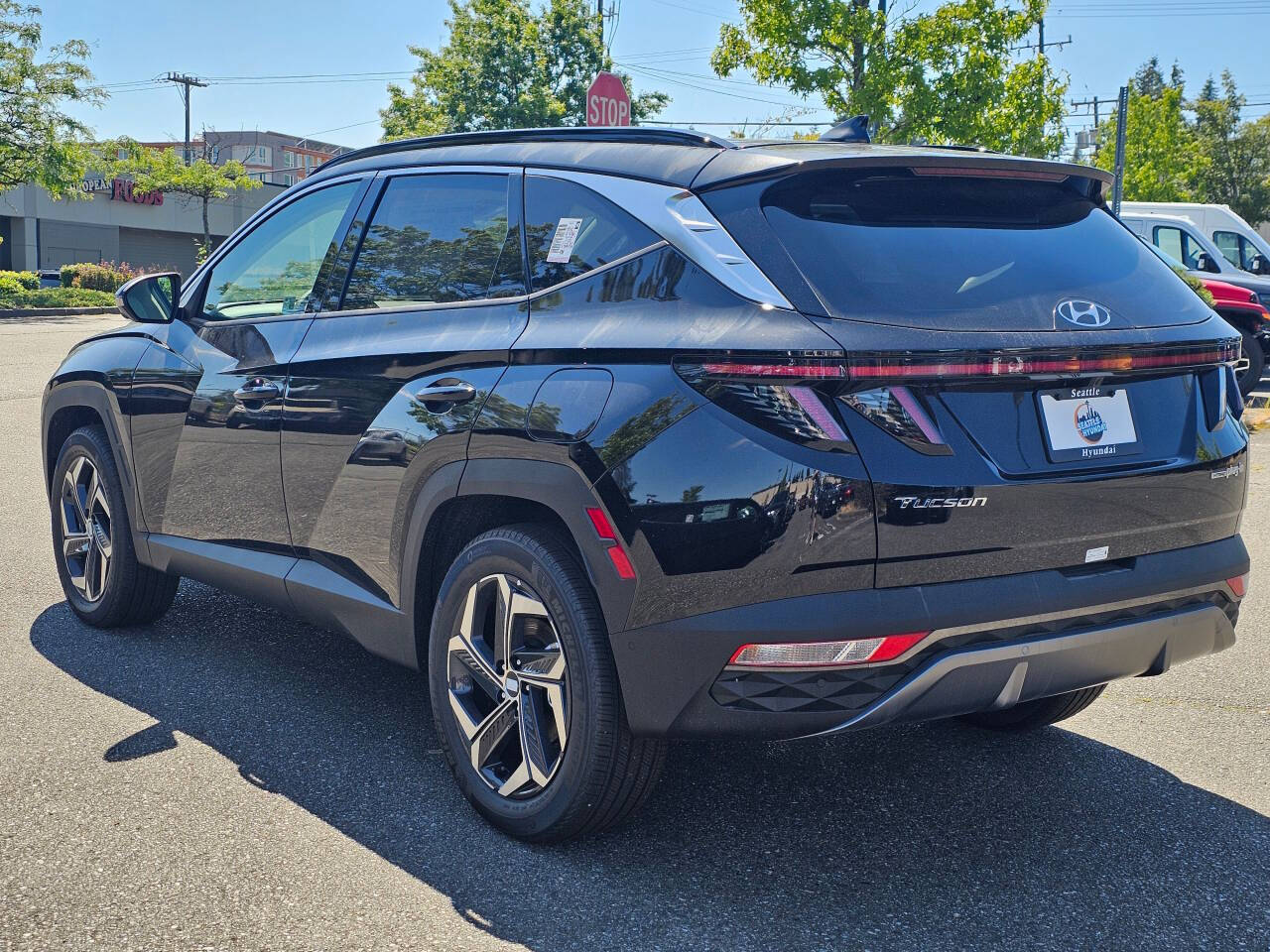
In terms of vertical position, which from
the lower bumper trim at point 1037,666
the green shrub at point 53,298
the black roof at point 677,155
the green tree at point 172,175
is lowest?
the green shrub at point 53,298

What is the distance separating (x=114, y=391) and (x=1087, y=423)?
358 centimetres

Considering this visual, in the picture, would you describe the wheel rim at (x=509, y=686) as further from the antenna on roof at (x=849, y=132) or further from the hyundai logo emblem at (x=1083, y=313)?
the antenna on roof at (x=849, y=132)

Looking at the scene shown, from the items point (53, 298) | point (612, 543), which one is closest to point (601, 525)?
point (612, 543)

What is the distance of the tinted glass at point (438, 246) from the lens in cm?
362

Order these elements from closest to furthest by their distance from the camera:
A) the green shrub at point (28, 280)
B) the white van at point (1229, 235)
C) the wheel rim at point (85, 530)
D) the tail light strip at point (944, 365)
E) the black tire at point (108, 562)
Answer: the tail light strip at point (944, 365) → the black tire at point (108, 562) → the wheel rim at point (85, 530) → the white van at point (1229, 235) → the green shrub at point (28, 280)

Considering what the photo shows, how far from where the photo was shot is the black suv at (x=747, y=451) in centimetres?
277

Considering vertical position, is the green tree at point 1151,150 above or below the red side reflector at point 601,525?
above

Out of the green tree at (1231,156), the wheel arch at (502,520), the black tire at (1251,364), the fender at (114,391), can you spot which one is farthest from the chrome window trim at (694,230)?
the green tree at (1231,156)

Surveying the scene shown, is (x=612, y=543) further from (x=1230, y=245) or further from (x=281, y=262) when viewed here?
(x=1230, y=245)

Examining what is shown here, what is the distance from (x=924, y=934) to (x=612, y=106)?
745 centimetres

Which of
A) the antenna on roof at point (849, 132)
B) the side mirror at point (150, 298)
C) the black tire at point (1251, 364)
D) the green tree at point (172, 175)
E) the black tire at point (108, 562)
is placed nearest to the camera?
the antenna on roof at point (849, 132)

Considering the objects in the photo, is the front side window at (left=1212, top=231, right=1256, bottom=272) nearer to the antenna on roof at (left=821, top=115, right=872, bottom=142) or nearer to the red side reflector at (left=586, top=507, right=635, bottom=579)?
the antenna on roof at (left=821, top=115, right=872, bottom=142)

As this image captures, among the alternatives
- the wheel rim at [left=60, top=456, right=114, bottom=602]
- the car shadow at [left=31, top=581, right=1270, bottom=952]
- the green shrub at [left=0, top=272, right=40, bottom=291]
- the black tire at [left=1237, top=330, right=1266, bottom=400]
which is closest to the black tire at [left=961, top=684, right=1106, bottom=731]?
the car shadow at [left=31, top=581, right=1270, bottom=952]

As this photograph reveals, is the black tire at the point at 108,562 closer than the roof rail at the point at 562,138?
No
